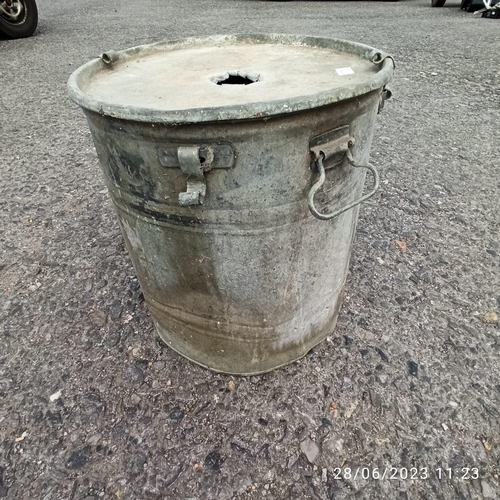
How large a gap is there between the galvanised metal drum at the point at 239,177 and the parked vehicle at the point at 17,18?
17.9ft

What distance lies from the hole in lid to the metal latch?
44cm

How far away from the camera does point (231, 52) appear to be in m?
1.65

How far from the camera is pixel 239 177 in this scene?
1026 millimetres

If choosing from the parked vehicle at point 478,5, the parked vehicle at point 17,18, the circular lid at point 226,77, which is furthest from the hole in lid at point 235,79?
the parked vehicle at point 478,5

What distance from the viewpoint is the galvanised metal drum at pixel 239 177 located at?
97 centimetres

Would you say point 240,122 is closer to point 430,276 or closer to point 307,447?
point 307,447

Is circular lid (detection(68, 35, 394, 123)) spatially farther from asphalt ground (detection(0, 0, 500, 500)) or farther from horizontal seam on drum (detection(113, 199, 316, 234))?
asphalt ground (detection(0, 0, 500, 500))

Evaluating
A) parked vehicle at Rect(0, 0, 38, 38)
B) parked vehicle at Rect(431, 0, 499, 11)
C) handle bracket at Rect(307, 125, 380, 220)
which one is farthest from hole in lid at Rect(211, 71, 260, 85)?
parked vehicle at Rect(431, 0, 499, 11)

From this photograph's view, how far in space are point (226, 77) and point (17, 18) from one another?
613 cm

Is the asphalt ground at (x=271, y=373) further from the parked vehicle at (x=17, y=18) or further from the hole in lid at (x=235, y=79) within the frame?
the parked vehicle at (x=17, y=18)

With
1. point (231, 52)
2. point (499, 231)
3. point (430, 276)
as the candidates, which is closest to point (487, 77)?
point (499, 231)

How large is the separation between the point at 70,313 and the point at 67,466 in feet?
2.33

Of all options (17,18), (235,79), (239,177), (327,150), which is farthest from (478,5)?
(239,177)

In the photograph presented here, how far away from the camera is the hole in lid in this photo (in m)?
1.32
